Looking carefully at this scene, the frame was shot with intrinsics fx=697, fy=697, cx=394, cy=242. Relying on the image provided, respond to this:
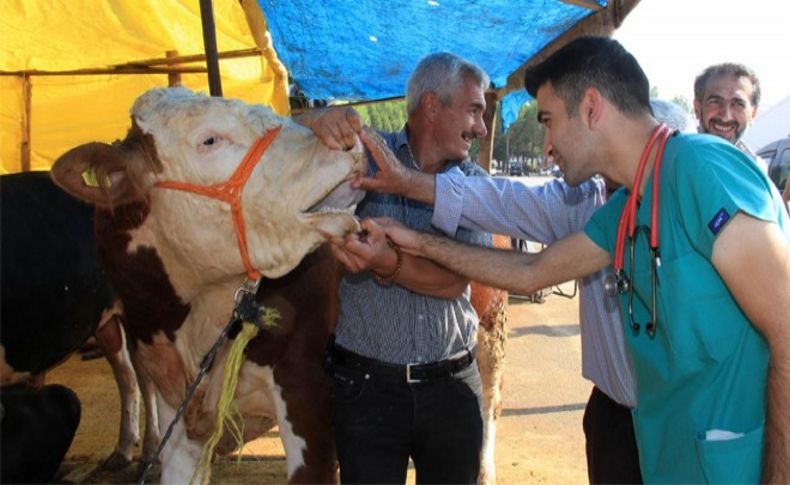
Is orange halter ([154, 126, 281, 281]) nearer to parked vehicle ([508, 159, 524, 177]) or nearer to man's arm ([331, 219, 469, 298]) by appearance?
man's arm ([331, 219, 469, 298])

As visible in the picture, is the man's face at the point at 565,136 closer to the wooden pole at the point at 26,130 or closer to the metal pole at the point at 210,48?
the metal pole at the point at 210,48

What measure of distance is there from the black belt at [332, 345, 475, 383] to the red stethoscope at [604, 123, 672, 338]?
2.73ft

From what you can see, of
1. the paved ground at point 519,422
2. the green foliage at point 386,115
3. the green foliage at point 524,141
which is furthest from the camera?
the green foliage at point 524,141

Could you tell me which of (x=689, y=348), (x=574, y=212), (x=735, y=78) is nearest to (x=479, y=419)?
(x=574, y=212)

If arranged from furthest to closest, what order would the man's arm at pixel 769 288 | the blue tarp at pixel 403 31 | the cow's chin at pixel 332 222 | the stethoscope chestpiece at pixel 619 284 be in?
the blue tarp at pixel 403 31, the cow's chin at pixel 332 222, the stethoscope chestpiece at pixel 619 284, the man's arm at pixel 769 288

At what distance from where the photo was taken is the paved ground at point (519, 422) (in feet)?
16.4

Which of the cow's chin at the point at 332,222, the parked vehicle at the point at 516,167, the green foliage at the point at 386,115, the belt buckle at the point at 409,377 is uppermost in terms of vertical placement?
the green foliage at the point at 386,115

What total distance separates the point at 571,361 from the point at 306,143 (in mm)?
6164

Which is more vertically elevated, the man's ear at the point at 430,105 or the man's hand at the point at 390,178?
the man's ear at the point at 430,105

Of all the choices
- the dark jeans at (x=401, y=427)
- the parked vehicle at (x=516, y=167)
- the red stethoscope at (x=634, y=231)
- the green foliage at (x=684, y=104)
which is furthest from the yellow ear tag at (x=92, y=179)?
the parked vehicle at (x=516, y=167)

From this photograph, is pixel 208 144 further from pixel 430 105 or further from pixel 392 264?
pixel 430 105

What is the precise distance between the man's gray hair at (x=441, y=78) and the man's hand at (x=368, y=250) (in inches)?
29.2

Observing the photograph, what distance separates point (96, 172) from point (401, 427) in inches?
58.1

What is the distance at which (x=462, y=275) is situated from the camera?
272 centimetres
